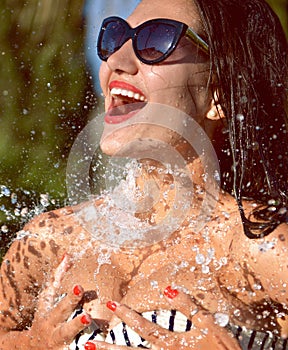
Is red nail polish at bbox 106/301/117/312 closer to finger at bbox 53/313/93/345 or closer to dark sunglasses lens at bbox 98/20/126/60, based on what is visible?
finger at bbox 53/313/93/345

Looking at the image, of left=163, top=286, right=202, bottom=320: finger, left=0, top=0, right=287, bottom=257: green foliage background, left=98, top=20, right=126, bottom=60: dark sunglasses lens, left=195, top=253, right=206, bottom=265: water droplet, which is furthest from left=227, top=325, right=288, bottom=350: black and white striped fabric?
left=0, top=0, right=287, bottom=257: green foliage background

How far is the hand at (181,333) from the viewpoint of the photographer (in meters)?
1.78

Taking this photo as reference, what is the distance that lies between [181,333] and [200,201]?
56cm

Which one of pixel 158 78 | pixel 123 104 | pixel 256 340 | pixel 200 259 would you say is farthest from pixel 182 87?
pixel 256 340

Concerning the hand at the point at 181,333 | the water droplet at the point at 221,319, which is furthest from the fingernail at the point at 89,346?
the water droplet at the point at 221,319

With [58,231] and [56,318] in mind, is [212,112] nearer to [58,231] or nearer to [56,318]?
[58,231]

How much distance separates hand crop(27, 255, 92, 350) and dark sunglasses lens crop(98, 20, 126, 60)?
0.74 meters

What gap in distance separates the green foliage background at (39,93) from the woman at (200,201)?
2759 millimetres

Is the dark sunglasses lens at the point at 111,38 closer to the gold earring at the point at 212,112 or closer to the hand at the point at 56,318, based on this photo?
the gold earring at the point at 212,112

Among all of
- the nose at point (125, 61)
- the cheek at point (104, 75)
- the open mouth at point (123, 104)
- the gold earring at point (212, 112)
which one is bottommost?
the gold earring at point (212, 112)

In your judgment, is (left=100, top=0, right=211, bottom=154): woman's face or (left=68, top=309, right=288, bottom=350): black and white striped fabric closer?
(left=68, top=309, right=288, bottom=350): black and white striped fabric

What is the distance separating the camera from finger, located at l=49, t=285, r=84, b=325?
1993 millimetres

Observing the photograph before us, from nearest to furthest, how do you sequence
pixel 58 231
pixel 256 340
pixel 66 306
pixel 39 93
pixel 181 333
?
pixel 181 333 → pixel 256 340 → pixel 66 306 → pixel 58 231 → pixel 39 93

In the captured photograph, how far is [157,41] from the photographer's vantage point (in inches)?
83.8
